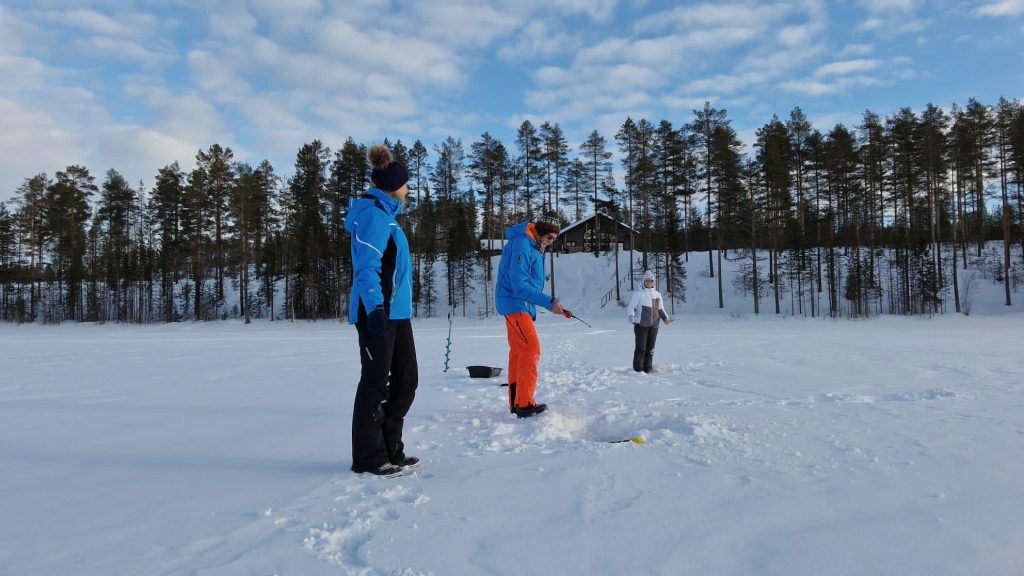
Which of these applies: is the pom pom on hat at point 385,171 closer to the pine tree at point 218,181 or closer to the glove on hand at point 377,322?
the glove on hand at point 377,322

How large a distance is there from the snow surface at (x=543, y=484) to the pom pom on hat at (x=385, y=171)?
6.01 ft

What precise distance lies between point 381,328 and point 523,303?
1999 mm

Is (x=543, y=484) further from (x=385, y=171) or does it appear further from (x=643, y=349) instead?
(x=643, y=349)

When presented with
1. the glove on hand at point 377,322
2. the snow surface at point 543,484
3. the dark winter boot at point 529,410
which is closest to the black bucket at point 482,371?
the snow surface at point 543,484

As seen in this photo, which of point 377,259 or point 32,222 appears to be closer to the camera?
point 377,259

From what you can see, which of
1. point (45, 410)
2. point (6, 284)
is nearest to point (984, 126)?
point (45, 410)

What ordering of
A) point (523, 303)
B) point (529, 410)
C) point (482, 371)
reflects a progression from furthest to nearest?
1. point (482, 371)
2. point (523, 303)
3. point (529, 410)

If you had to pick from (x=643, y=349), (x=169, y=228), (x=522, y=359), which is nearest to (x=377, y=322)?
(x=522, y=359)

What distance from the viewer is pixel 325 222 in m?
34.2

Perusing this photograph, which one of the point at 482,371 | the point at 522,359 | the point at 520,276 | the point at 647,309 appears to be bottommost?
the point at 482,371

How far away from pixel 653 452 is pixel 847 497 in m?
1.05

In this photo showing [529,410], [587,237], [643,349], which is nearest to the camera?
[529,410]

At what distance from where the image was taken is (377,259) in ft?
9.43

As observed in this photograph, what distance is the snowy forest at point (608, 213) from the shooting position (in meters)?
29.4
